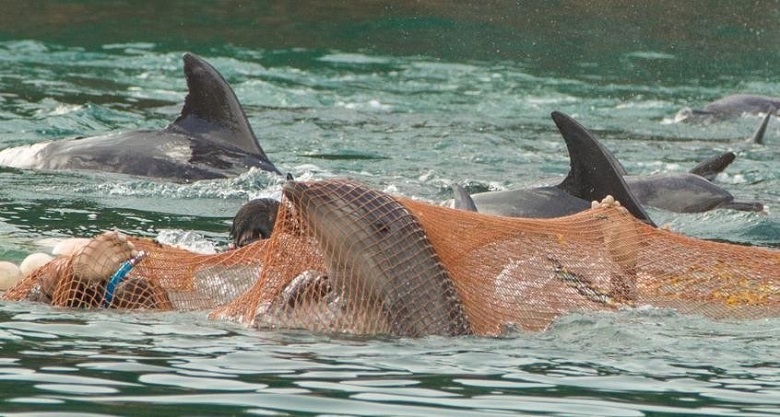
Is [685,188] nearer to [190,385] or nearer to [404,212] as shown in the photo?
[404,212]

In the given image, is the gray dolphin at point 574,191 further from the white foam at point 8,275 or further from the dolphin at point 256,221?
the white foam at point 8,275

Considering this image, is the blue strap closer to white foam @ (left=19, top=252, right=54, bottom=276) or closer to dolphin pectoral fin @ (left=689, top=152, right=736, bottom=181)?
white foam @ (left=19, top=252, right=54, bottom=276)

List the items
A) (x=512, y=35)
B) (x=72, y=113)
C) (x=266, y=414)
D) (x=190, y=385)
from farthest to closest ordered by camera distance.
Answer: (x=512, y=35) → (x=72, y=113) → (x=190, y=385) → (x=266, y=414)

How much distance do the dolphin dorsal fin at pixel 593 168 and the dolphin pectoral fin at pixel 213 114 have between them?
3666 millimetres

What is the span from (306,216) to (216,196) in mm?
5756

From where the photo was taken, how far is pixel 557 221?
7.92 metres

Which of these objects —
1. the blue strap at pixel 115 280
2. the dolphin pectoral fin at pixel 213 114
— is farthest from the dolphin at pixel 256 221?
the dolphin pectoral fin at pixel 213 114

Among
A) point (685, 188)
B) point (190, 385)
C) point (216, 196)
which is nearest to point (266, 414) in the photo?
point (190, 385)

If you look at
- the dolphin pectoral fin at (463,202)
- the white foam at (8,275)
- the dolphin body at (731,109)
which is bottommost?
the white foam at (8,275)

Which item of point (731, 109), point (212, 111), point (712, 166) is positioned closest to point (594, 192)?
point (212, 111)

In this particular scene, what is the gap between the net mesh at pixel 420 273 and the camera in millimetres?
6887

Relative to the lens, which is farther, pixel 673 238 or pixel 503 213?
pixel 503 213

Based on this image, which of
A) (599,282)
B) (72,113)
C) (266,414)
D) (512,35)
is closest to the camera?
(266,414)

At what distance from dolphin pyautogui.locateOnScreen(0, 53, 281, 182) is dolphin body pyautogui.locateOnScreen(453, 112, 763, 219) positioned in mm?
2472
